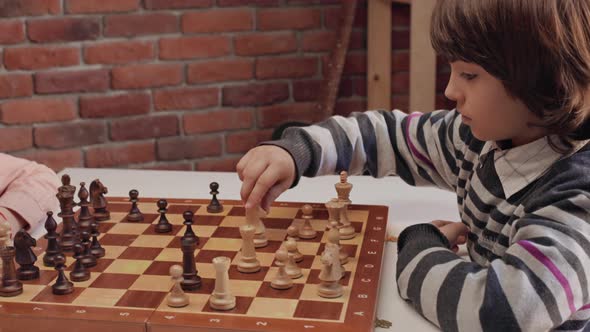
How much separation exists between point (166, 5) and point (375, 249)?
1621 millimetres

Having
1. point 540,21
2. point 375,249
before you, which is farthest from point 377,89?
point 540,21

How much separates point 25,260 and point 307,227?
0.46 meters

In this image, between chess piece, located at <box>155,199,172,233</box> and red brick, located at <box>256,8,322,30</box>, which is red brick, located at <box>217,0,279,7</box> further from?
chess piece, located at <box>155,199,172,233</box>

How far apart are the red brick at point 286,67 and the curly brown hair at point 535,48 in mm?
1729

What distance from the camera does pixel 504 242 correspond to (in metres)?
1.22

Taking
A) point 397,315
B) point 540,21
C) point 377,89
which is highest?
point 540,21

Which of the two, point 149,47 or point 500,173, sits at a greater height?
point 149,47

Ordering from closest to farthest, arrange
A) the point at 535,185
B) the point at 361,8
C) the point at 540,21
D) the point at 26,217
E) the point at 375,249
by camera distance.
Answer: the point at 540,21, the point at 535,185, the point at 375,249, the point at 26,217, the point at 361,8

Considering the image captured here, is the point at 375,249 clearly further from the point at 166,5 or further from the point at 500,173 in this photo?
the point at 166,5

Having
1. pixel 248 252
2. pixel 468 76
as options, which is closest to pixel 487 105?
pixel 468 76

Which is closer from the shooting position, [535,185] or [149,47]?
[535,185]

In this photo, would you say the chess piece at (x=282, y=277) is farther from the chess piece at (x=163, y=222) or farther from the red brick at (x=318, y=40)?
the red brick at (x=318, y=40)

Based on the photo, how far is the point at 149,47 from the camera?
2.73 m

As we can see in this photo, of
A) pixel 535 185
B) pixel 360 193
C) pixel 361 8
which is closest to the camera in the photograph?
pixel 535 185
